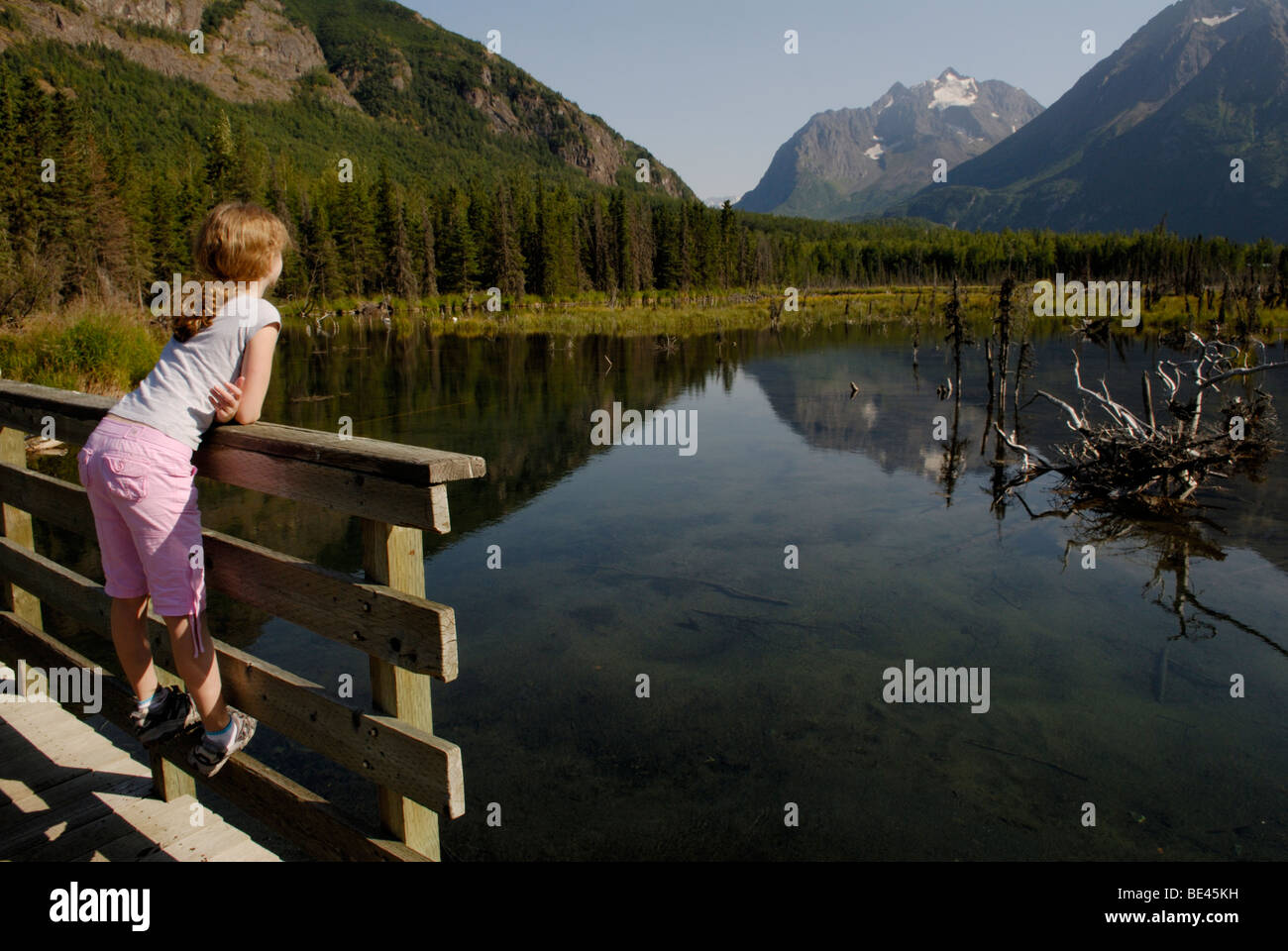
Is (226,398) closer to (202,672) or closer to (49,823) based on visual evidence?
(202,672)

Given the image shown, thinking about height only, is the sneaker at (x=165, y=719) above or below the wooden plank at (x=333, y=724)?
below

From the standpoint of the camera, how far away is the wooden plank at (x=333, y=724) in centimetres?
310

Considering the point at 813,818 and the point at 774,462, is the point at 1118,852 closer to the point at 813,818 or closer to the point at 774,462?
the point at 813,818

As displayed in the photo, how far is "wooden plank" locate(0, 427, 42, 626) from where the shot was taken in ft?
17.3

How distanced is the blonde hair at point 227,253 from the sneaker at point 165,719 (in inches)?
65.4

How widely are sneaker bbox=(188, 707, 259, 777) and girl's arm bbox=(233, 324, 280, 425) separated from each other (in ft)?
4.46

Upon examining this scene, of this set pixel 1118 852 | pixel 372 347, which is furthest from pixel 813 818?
pixel 372 347

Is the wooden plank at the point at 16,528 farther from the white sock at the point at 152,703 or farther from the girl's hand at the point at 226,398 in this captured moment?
the girl's hand at the point at 226,398

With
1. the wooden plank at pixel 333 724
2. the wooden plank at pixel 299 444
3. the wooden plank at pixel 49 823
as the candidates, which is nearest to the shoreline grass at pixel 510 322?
the wooden plank at pixel 299 444

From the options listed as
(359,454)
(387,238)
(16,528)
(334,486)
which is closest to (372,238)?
(387,238)

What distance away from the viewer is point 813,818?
7016 mm

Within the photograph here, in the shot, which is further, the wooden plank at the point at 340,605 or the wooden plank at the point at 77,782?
the wooden plank at the point at 77,782

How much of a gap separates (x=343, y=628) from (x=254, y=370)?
117 cm

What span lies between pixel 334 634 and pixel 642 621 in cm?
795
